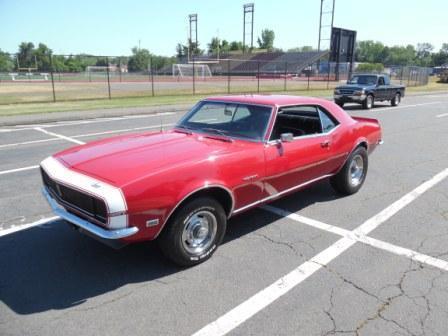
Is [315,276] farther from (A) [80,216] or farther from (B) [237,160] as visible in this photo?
(A) [80,216]

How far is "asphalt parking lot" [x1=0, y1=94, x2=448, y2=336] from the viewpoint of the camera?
286 cm

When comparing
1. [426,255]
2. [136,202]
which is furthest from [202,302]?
[426,255]

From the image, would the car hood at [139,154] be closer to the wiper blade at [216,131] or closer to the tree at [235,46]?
the wiper blade at [216,131]

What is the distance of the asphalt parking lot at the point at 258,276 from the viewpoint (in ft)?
9.38

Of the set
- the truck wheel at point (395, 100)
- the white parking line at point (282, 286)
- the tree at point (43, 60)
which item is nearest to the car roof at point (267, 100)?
the white parking line at point (282, 286)

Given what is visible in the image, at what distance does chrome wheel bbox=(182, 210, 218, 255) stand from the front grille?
0.76 m

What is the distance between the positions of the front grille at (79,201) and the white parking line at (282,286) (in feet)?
3.90

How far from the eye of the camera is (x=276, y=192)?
4.32 m

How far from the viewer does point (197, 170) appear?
3.42m

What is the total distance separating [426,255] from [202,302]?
2.42 meters

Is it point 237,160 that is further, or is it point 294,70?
point 294,70

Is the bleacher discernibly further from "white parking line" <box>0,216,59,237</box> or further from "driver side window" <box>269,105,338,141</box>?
"white parking line" <box>0,216,59,237</box>

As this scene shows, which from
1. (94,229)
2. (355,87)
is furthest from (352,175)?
(355,87)

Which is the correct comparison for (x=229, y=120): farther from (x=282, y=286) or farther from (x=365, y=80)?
(x=365, y=80)
